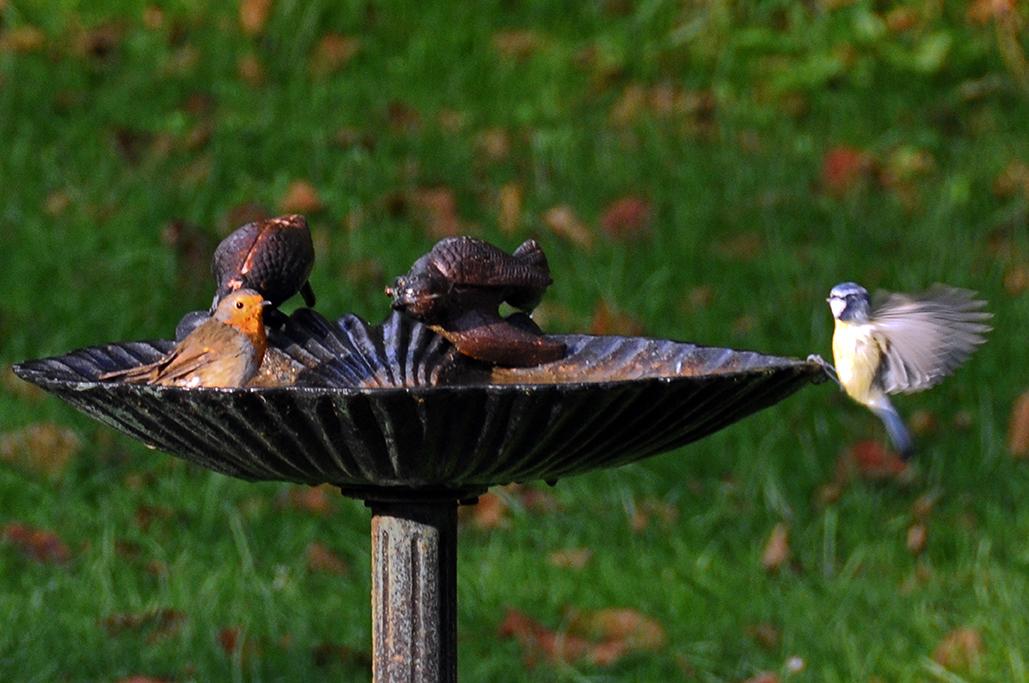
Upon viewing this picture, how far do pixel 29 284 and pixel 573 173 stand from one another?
189 cm

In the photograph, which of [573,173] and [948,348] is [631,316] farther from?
[948,348]

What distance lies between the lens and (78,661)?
409 cm

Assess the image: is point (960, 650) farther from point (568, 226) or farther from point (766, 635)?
point (568, 226)

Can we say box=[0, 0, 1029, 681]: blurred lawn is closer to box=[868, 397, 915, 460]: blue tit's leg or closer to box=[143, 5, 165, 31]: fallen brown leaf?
box=[143, 5, 165, 31]: fallen brown leaf

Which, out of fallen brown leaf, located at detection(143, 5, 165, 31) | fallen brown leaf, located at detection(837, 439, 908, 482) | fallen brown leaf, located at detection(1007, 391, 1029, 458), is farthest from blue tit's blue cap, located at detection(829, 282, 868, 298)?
fallen brown leaf, located at detection(143, 5, 165, 31)

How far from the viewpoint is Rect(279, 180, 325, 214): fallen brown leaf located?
20.4 ft

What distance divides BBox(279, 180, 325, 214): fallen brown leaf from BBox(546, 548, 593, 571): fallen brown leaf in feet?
6.21

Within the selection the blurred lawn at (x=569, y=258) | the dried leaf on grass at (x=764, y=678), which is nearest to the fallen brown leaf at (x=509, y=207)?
the blurred lawn at (x=569, y=258)

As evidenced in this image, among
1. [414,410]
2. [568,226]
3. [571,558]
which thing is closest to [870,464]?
[571,558]

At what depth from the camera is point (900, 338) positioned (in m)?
2.92

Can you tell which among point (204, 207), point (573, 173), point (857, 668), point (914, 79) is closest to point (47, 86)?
point (204, 207)

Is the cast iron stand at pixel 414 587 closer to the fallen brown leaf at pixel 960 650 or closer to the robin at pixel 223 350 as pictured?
the robin at pixel 223 350

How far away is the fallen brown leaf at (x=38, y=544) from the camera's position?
464 cm

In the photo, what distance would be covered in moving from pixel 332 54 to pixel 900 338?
175 inches
